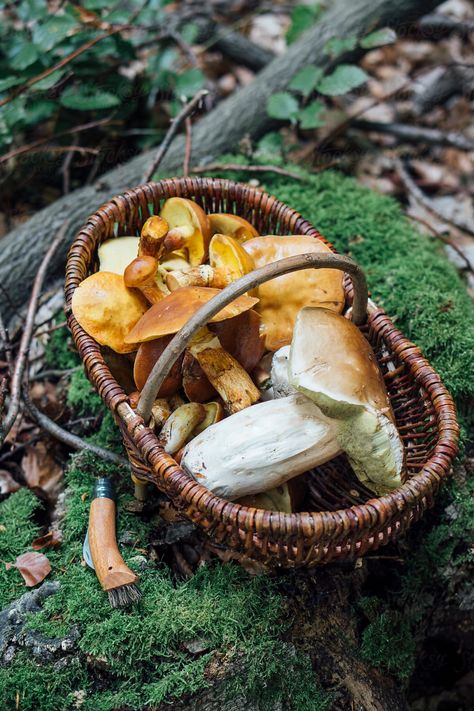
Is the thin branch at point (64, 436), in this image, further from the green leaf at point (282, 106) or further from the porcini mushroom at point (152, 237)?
the green leaf at point (282, 106)

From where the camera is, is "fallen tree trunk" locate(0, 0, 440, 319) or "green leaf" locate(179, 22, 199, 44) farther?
"green leaf" locate(179, 22, 199, 44)

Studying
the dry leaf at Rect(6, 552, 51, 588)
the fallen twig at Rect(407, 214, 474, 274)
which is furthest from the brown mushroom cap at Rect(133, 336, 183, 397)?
the fallen twig at Rect(407, 214, 474, 274)

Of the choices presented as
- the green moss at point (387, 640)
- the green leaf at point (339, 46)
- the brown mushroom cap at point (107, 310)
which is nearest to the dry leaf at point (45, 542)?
the brown mushroom cap at point (107, 310)

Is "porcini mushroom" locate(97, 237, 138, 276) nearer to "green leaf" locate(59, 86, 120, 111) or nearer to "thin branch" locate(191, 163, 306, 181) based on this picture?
"thin branch" locate(191, 163, 306, 181)

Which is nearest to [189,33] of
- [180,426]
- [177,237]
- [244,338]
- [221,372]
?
[177,237]

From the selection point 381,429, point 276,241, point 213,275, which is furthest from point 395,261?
point 381,429

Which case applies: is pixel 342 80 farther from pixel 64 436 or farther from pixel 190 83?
pixel 64 436

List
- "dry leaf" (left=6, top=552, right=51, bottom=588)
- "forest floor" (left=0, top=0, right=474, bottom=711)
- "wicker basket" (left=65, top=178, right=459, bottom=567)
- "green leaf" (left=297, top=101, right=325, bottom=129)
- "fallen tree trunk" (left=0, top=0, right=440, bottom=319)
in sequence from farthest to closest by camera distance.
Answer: "green leaf" (left=297, top=101, right=325, bottom=129)
"fallen tree trunk" (left=0, top=0, right=440, bottom=319)
"dry leaf" (left=6, top=552, right=51, bottom=588)
"forest floor" (left=0, top=0, right=474, bottom=711)
"wicker basket" (left=65, top=178, right=459, bottom=567)
